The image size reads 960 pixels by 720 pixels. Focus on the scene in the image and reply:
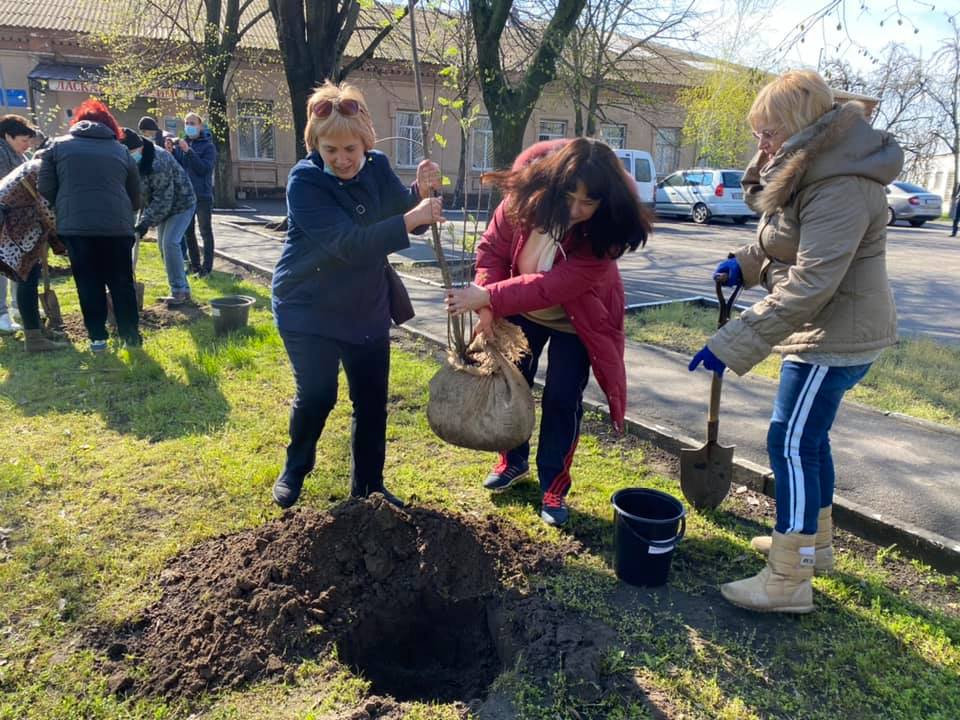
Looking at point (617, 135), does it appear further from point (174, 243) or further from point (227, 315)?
point (227, 315)

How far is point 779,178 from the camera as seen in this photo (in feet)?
8.30

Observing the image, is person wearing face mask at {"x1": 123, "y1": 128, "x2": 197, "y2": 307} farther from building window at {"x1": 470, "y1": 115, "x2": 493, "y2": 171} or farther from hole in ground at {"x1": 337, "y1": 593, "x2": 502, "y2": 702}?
hole in ground at {"x1": 337, "y1": 593, "x2": 502, "y2": 702}

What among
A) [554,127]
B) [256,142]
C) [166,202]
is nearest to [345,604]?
[166,202]

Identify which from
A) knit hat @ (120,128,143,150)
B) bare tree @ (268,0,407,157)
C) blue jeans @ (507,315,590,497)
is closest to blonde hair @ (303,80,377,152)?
blue jeans @ (507,315,590,497)

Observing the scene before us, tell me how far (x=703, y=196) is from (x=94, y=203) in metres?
20.2

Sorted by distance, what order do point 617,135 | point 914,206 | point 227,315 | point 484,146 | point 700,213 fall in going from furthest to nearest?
point 617,135, point 914,206, point 700,213, point 227,315, point 484,146

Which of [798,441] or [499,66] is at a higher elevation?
[499,66]

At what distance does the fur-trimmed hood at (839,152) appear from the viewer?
7.91 feet

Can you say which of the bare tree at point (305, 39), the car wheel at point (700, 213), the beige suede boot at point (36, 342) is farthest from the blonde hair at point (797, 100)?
the car wheel at point (700, 213)

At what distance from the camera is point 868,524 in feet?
11.5

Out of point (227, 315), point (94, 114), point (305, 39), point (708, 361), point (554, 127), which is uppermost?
point (554, 127)

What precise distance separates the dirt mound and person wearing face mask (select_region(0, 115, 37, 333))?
184 inches

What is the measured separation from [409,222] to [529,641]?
1.67 meters

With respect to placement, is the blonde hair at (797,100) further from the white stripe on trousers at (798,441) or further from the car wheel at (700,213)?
the car wheel at (700,213)
